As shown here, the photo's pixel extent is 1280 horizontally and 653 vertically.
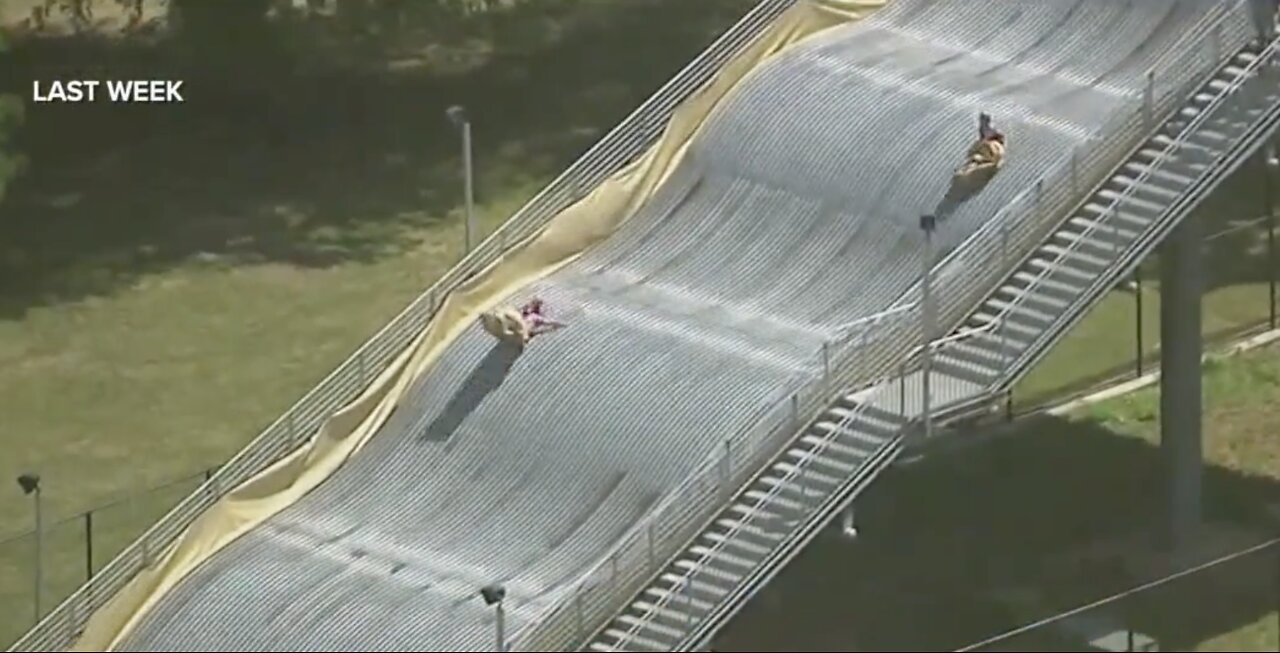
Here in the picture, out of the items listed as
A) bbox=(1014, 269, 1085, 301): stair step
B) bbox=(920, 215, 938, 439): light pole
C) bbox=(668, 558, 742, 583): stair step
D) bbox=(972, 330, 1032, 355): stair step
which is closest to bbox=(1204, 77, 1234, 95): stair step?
bbox=(1014, 269, 1085, 301): stair step

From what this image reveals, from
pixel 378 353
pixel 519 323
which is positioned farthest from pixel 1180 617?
pixel 378 353

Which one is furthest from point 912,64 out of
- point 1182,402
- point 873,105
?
point 1182,402

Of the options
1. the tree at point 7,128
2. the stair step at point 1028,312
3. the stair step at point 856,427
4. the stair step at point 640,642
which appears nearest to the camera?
the stair step at point 640,642

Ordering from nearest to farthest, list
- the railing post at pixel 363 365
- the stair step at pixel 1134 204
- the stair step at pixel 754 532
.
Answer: the stair step at pixel 754 532 → the stair step at pixel 1134 204 → the railing post at pixel 363 365

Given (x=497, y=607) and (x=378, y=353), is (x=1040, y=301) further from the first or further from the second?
(x=378, y=353)

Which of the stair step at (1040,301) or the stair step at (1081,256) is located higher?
A: the stair step at (1081,256)

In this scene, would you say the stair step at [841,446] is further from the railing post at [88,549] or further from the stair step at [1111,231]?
the railing post at [88,549]

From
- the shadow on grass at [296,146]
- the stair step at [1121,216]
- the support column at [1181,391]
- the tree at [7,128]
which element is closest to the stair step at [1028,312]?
the stair step at [1121,216]

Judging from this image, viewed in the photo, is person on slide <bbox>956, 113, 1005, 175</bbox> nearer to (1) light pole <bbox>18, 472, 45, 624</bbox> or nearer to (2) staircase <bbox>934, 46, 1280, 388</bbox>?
(2) staircase <bbox>934, 46, 1280, 388</bbox>

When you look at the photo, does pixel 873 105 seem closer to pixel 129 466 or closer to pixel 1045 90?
pixel 1045 90
